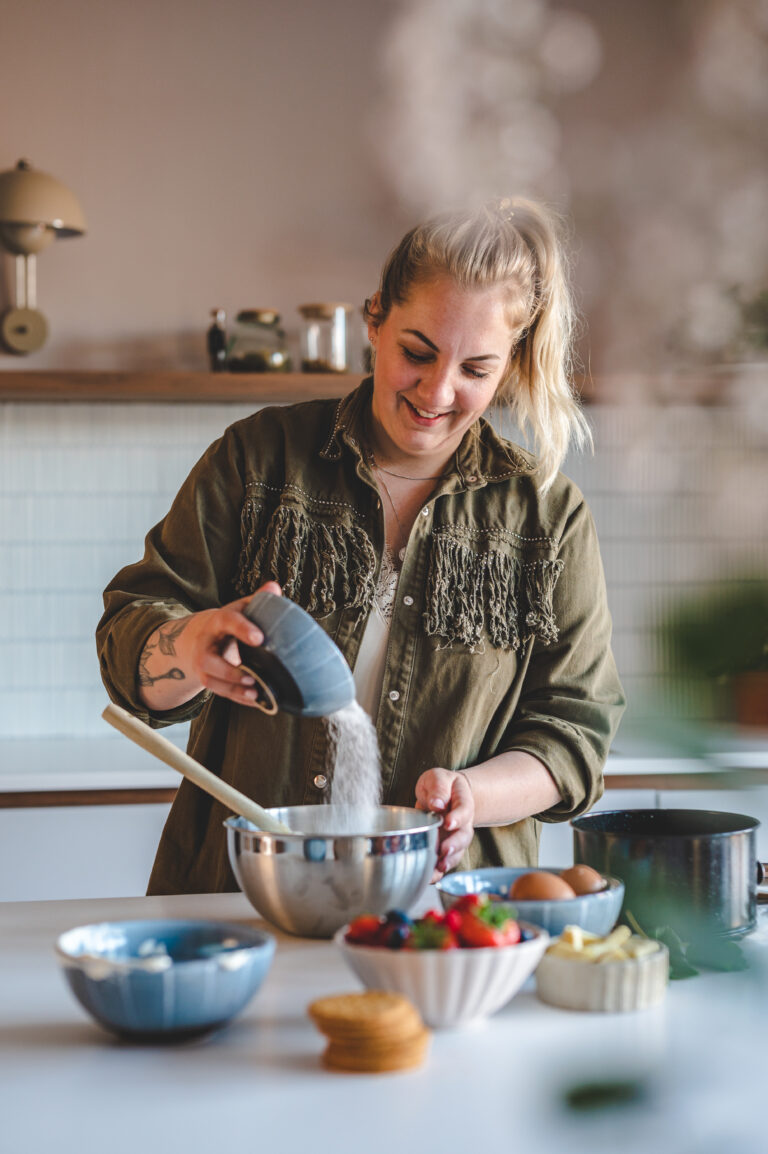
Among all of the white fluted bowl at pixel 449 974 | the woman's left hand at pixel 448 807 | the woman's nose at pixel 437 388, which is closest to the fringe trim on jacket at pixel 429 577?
the woman's nose at pixel 437 388

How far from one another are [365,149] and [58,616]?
325 centimetres

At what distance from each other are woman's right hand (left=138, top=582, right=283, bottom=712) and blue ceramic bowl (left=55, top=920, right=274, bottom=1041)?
30 cm

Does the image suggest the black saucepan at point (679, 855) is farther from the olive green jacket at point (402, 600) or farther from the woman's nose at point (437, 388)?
the woman's nose at point (437, 388)

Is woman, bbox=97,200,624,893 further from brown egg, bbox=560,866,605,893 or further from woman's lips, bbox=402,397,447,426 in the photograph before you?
brown egg, bbox=560,866,605,893

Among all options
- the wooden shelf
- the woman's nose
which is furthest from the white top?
the wooden shelf

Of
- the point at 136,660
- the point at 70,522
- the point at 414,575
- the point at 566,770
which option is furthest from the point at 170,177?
the point at 566,770

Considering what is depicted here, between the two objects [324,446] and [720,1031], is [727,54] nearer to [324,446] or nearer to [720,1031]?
[720,1031]

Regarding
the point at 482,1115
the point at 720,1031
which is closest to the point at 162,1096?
the point at 482,1115

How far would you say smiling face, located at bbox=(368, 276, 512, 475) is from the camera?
56.7 inches

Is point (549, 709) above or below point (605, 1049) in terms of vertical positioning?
below

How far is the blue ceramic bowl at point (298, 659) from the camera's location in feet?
3.55

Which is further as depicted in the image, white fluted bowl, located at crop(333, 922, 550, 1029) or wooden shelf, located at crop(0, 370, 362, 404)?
wooden shelf, located at crop(0, 370, 362, 404)

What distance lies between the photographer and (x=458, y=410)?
1.55m

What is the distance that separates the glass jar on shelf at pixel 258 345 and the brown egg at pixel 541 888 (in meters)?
2.31
